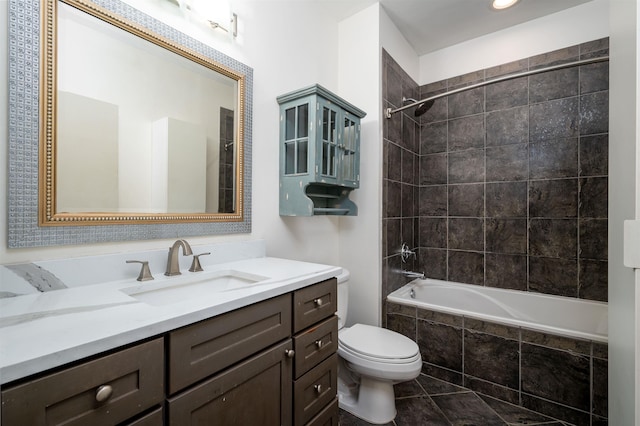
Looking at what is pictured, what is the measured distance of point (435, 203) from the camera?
2.77 metres

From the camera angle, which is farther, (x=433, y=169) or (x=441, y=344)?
(x=433, y=169)

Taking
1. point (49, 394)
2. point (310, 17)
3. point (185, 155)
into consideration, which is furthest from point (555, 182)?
point (49, 394)

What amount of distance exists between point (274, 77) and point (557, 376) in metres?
2.45

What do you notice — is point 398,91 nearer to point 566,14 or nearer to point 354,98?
point 354,98

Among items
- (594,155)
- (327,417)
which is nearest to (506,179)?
(594,155)

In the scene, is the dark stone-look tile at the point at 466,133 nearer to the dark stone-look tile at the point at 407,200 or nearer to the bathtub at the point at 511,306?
the dark stone-look tile at the point at 407,200

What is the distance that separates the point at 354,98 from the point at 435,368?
7.00ft

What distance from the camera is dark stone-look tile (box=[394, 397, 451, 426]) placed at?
1.63 meters

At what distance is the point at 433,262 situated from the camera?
278cm

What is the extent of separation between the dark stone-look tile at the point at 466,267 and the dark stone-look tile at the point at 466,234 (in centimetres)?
6

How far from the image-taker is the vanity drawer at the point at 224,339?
2.29 ft

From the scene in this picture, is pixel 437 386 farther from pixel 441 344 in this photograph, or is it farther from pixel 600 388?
pixel 600 388

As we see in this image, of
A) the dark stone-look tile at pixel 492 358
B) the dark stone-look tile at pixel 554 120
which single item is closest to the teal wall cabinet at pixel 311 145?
the dark stone-look tile at pixel 492 358

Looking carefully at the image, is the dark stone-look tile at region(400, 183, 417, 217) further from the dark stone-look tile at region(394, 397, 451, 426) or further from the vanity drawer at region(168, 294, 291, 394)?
the vanity drawer at region(168, 294, 291, 394)
